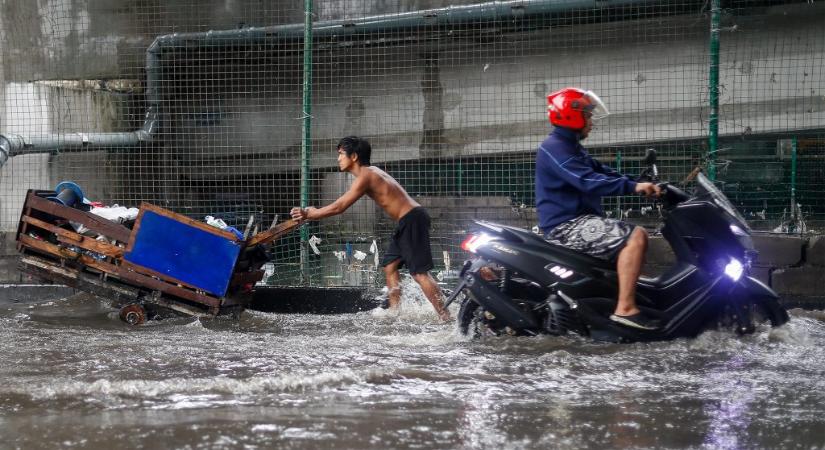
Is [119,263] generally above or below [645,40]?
below

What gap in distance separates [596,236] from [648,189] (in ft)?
1.52

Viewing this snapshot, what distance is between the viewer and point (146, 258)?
7746 millimetres

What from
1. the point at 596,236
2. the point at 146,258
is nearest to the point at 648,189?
the point at 596,236

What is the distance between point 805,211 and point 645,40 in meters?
2.59

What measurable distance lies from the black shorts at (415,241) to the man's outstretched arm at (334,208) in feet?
1.51

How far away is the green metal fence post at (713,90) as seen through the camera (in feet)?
28.3

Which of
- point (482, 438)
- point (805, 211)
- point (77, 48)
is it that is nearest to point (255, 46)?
point (77, 48)

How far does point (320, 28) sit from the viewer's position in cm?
1061

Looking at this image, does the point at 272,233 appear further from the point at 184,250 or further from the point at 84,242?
the point at 84,242

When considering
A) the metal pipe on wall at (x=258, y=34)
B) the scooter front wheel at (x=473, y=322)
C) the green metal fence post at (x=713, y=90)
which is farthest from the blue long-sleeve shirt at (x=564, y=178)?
the metal pipe on wall at (x=258, y=34)

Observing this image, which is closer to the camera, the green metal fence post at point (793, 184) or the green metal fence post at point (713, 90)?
the green metal fence post at point (713, 90)

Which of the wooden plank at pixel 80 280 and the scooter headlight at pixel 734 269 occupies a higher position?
the scooter headlight at pixel 734 269

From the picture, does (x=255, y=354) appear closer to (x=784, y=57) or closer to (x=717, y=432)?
(x=717, y=432)

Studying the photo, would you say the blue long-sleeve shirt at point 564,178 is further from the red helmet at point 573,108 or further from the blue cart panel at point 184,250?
the blue cart panel at point 184,250
